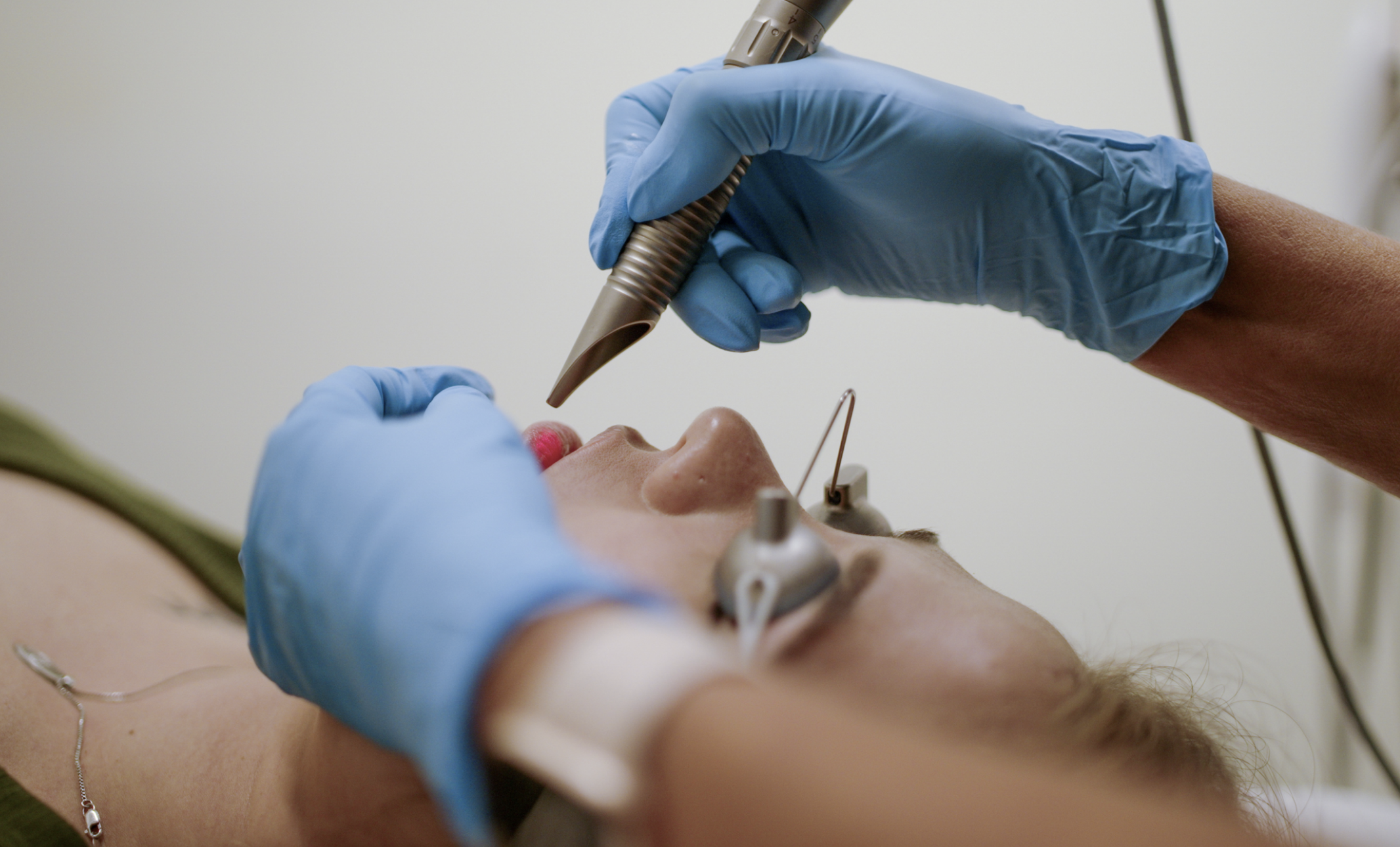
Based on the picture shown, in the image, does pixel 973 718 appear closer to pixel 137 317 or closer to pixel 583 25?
pixel 583 25

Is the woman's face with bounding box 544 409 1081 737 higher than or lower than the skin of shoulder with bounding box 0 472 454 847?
higher

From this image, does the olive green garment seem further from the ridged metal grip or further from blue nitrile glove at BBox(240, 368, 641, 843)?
the ridged metal grip

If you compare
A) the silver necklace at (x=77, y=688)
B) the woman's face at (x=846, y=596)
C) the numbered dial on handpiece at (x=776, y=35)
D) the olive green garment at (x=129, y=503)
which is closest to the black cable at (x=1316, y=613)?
the numbered dial on handpiece at (x=776, y=35)

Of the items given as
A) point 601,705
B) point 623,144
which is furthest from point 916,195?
point 601,705

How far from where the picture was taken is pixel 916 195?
0.79 metres

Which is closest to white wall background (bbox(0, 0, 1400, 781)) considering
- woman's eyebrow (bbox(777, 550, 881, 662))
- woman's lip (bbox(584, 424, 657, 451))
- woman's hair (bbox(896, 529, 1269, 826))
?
woman's hair (bbox(896, 529, 1269, 826))

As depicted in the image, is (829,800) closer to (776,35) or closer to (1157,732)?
(1157,732)

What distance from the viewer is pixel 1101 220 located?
30.8 inches

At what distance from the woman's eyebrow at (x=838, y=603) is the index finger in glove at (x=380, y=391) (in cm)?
34

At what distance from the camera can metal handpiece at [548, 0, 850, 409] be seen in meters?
0.68

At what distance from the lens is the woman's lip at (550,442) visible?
77cm

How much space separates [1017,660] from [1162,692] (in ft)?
0.84

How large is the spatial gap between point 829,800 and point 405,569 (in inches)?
9.0

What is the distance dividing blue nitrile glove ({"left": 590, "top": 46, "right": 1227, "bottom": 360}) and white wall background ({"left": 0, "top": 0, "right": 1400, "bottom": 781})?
1.05 feet
